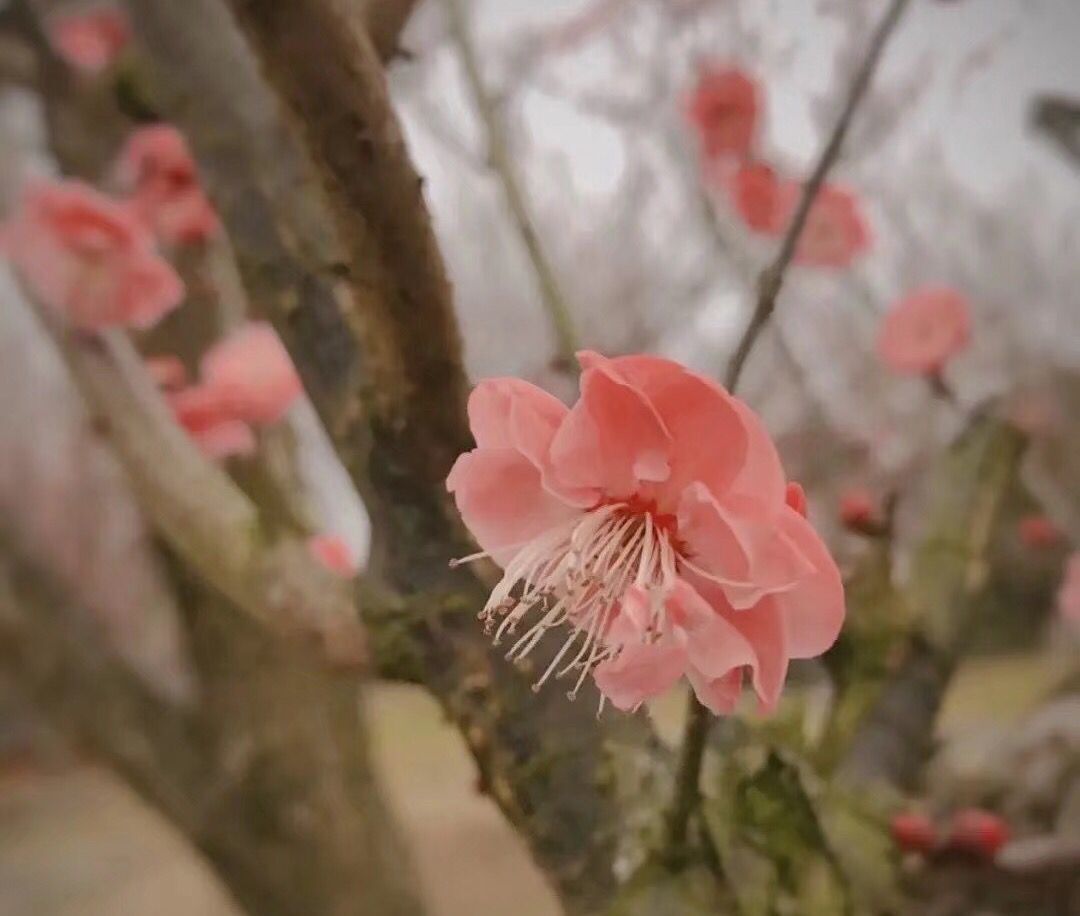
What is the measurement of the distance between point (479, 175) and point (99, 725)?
385mm

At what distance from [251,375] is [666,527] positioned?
35cm

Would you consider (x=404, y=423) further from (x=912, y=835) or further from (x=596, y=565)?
(x=912, y=835)

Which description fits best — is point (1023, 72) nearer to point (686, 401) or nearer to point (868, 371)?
point (868, 371)

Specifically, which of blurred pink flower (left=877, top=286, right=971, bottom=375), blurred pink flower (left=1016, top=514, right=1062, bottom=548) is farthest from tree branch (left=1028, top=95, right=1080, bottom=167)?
blurred pink flower (left=1016, top=514, right=1062, bottom=548)

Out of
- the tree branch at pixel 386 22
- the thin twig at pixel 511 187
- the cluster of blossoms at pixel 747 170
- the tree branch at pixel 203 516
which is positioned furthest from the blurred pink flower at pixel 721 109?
the tree branch at pixel 203 516

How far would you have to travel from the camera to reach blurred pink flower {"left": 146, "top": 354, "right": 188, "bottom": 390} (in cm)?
61

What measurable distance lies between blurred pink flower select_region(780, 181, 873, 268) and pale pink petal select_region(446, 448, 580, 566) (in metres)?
0.42

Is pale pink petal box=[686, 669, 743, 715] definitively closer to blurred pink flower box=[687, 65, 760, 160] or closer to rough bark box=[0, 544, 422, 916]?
rough bark box=[0, 544, 422, 916]

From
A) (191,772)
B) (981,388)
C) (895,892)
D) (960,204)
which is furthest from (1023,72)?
(191,772)

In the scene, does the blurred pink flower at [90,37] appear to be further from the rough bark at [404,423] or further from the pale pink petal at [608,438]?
the pale pink petal at [608,438]

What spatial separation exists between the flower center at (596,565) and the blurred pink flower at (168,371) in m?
0.32

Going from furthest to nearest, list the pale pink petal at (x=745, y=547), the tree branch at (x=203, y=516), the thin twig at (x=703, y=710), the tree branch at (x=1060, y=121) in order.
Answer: the tree branch at (x=1060, y=121), the tree branch at (x=203, y=516), the thin twig at (x=703, y=710), the pale pink petal at (x=745, y=547)

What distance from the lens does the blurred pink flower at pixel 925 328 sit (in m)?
0.74

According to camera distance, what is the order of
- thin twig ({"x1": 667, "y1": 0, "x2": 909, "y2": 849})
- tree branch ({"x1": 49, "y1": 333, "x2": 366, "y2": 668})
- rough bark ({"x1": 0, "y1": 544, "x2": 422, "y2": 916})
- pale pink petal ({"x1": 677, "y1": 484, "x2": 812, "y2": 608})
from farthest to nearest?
rough bark ({"x1": 0, "y1": 544, "x2": 422, "y2": 916})
tree branch ({"x1": 49, "y1": 333, "x2": 366, "y2": 668})
thin twig ({"x1": 667, "y1": 0, "x2": 909, "y2": 849})
pale pink petal ({"x1": 677, "y1": 484, "x2": 812, "y2": 608})
